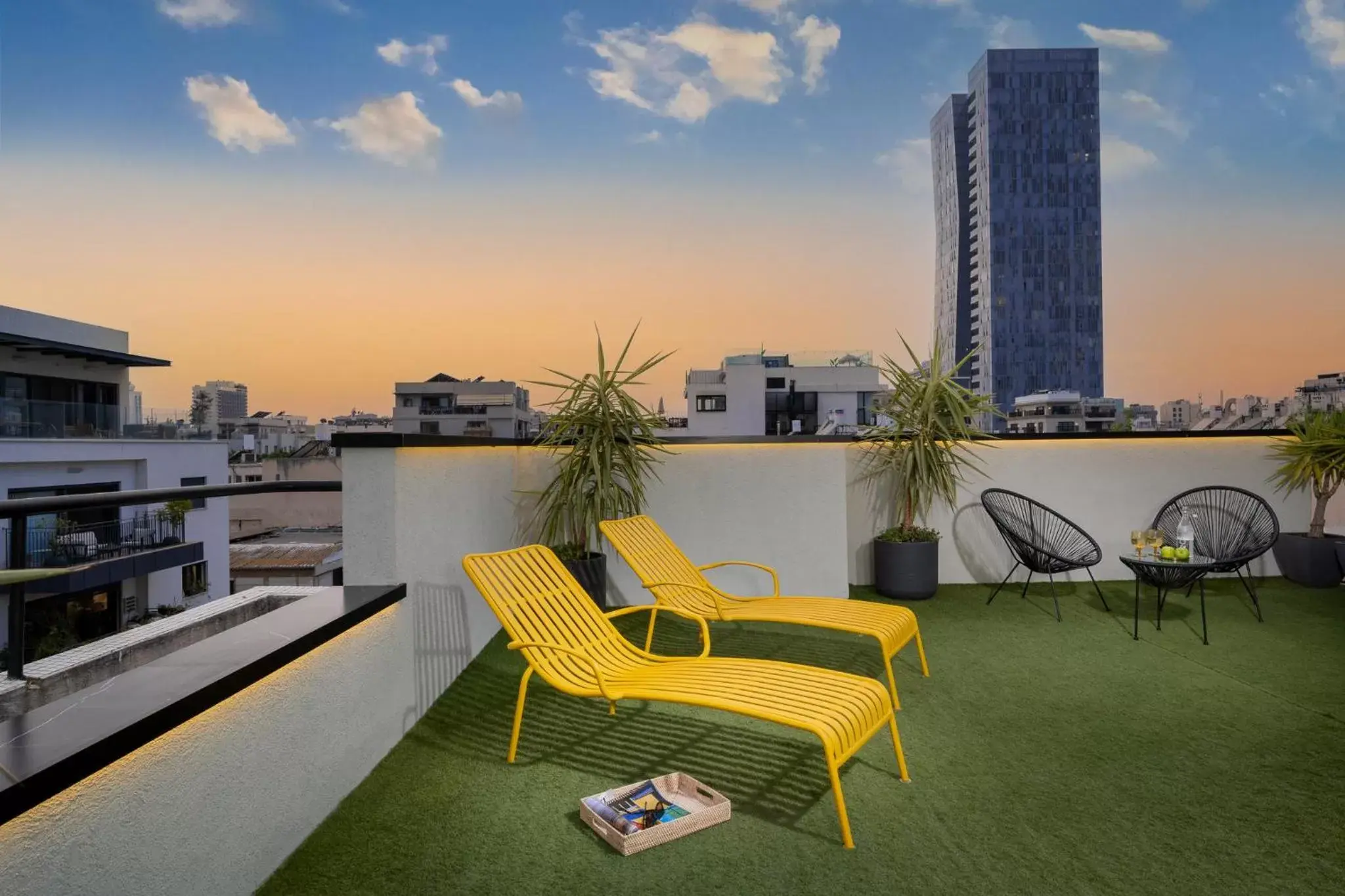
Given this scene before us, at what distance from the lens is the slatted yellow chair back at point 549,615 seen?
3092 millimetres

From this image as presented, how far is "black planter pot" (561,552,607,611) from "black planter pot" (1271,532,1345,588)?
576 centimetres

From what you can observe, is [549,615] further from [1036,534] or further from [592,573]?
[1036,534]

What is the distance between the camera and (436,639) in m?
3.64

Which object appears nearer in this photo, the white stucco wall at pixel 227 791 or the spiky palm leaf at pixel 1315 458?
the white stucco wall at pixel 227 791

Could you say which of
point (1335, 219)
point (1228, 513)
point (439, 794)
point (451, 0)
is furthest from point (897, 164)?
point (439, 794)

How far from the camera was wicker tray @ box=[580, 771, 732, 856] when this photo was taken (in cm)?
238

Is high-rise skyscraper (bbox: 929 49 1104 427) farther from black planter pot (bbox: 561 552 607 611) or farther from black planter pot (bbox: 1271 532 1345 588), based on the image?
black planter pot (bbox: 561 552 607 611)

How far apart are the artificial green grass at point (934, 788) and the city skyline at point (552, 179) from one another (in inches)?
395

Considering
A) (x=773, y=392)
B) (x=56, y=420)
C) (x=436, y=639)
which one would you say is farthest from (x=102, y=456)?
(x=773, y=392)

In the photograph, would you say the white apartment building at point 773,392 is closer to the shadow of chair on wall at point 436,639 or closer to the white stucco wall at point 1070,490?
the white stucco wall at point 1070,490

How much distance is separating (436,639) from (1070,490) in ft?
18.1

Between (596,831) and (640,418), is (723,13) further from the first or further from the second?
(596,831)

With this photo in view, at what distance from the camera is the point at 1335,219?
16.4m

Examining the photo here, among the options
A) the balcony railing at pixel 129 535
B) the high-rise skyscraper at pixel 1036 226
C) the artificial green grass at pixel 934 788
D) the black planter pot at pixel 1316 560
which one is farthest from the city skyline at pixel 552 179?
the high-rise skyscraper at pixel 1036 226
